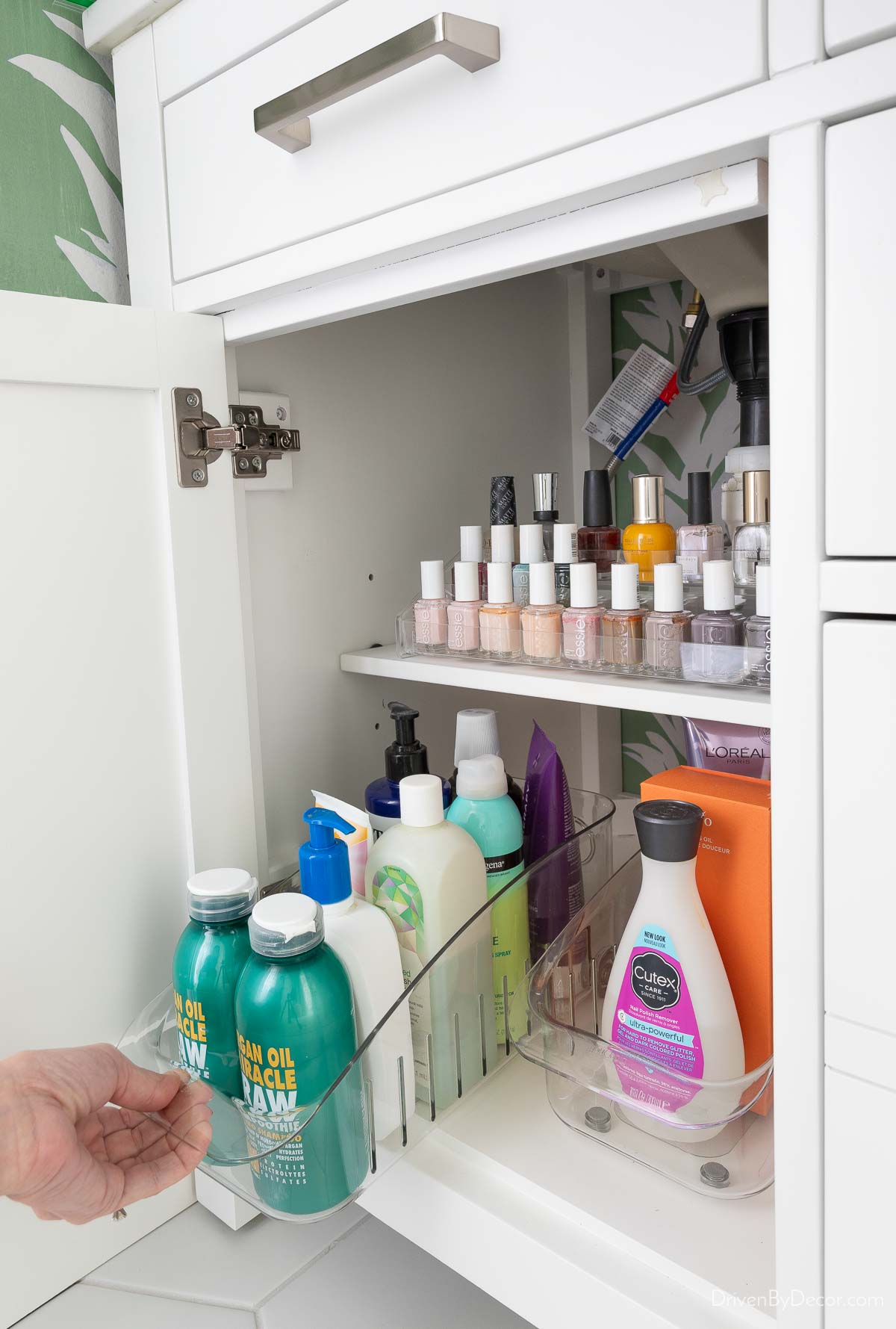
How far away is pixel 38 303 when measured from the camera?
1.95 ft

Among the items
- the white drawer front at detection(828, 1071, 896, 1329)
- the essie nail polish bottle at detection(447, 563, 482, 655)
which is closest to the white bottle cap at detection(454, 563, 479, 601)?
the essie nail polish bottle at detection(447, 563, 482, 655)

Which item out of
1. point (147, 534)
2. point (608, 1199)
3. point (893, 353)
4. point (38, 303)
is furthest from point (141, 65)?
point (608, 1199)

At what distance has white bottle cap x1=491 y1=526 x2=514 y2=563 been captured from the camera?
767 mm

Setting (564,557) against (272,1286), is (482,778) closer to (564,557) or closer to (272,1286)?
(564,557)

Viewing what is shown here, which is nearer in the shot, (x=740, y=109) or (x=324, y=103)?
(x=740, y=109)

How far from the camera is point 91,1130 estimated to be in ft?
1.94

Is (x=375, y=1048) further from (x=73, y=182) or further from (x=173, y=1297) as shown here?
(x=73, y=182)

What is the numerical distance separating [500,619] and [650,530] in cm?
14

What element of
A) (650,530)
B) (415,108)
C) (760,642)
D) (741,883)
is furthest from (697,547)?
(415,108)

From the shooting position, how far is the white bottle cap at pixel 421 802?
653 millimetres

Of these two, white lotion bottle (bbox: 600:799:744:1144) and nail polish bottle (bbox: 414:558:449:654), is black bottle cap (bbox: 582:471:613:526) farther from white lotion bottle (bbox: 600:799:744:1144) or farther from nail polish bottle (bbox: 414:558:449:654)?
white lotion bottle (bbox: 600:799:744:1144)

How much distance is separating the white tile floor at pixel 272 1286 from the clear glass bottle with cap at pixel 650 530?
0.58 meters

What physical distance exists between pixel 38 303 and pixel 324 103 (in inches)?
8.8

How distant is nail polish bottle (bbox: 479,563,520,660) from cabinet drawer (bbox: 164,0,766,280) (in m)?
0.28
